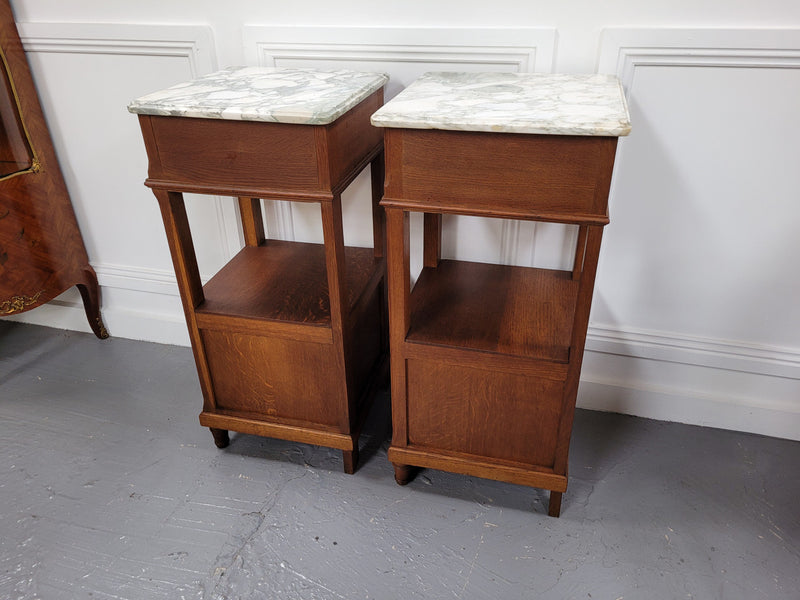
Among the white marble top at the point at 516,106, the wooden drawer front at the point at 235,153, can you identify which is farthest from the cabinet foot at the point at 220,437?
the white marble top at the point at 516,106

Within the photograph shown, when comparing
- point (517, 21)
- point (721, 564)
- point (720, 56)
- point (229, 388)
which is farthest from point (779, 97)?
point (229, 388)

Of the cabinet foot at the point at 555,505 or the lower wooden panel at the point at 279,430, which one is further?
the lower wooden panel at the point at 279,430

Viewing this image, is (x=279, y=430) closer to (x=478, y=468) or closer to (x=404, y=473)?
(x=404, y=473)

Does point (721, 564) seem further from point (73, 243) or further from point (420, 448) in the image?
point (73, 243)

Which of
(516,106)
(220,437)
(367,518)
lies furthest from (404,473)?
(516,106)

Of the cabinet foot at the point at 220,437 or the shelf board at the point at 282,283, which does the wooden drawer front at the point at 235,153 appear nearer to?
the shelf board at the point at 282,283

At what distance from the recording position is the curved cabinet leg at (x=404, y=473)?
1.67 metres

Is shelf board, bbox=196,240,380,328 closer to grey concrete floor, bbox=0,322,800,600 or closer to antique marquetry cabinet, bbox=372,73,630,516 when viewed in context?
antique marquetry cabinet, bbox=372,73,630,516

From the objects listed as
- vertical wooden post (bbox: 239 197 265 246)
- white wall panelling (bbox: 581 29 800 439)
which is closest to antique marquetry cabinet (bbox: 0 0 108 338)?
vertical wooden post (bbox: 239 197 265 246)

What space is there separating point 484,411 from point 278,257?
822 mm

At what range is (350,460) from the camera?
5.64ft

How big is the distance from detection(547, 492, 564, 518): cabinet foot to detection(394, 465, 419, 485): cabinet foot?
39cm

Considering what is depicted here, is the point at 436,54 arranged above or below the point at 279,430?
above

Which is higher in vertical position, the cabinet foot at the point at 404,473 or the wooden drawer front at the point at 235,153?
the wooden drawer front at the point at 235,153
